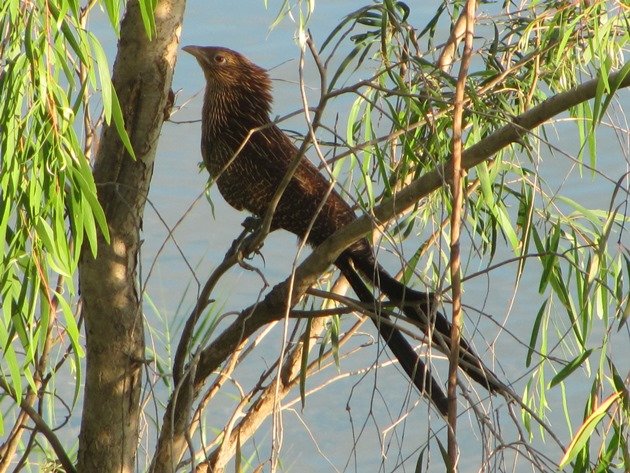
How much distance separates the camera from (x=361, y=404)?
12.6ft

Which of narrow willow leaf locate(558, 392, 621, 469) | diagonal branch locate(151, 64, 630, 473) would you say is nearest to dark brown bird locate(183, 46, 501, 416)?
diagonal branch locate(151, 64, 630, 473)

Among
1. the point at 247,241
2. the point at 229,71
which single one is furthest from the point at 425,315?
the point at 229,71

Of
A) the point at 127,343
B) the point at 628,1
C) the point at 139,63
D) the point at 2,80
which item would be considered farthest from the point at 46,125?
the point at 628,1

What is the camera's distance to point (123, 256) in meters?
1.82

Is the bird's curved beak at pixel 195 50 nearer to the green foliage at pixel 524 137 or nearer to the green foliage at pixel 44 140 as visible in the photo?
the green foliage at pixel 524 137

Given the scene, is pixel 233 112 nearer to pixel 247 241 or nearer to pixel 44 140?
pixel 247 241

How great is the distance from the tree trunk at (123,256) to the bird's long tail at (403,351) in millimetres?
437

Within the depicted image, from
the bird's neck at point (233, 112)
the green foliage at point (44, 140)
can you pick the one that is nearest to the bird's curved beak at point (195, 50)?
the bird's neck at point (233, 112)

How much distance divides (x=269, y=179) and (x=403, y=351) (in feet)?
1.72

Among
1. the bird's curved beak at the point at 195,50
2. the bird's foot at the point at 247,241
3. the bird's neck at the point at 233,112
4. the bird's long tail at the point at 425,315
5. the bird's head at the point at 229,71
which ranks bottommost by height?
the bird's long tail at the point at 425,315

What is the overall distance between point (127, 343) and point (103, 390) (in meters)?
0.10

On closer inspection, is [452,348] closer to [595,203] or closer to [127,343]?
[127,343]

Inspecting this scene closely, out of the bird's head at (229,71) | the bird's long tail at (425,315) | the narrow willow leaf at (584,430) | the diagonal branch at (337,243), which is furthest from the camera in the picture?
the bird's head at (229,71)

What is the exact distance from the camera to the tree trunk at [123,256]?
1744mm
